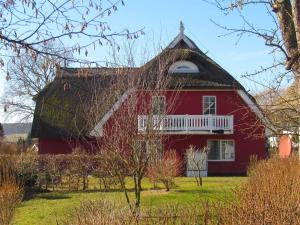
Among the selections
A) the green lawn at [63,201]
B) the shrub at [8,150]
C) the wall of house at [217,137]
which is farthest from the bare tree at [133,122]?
the wall of house at [217,137]

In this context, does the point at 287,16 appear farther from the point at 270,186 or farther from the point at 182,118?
the point at 182,118

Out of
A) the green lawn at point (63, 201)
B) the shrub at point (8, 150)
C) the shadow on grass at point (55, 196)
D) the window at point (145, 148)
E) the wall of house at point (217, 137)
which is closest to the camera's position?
the window at point (145, 148)

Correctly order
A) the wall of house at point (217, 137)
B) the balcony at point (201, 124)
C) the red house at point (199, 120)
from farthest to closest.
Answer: the wall of house at point (217, 137) → the red house at point (199, 120) → the balcony at point (201, 124)

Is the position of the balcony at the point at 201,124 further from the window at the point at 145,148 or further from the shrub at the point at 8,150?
the window at the point at 145,148

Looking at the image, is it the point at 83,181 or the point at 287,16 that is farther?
the point at 83,181

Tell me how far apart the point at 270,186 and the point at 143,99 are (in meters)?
6.55

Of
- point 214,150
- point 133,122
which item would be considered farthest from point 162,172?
point 214,150

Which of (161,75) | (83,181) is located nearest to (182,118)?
(83,181)

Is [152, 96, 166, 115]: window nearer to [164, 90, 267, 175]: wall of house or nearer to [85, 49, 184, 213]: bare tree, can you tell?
[85, 49, 184, 213]: bare tree

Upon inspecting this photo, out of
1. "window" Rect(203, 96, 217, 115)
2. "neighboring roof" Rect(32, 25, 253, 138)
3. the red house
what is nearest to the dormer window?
the red house

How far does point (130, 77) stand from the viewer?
44.2 ft

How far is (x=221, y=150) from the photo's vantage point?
108 feet

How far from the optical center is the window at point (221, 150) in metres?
32.5

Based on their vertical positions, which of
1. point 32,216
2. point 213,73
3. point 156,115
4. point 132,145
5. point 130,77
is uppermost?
point 213,73
